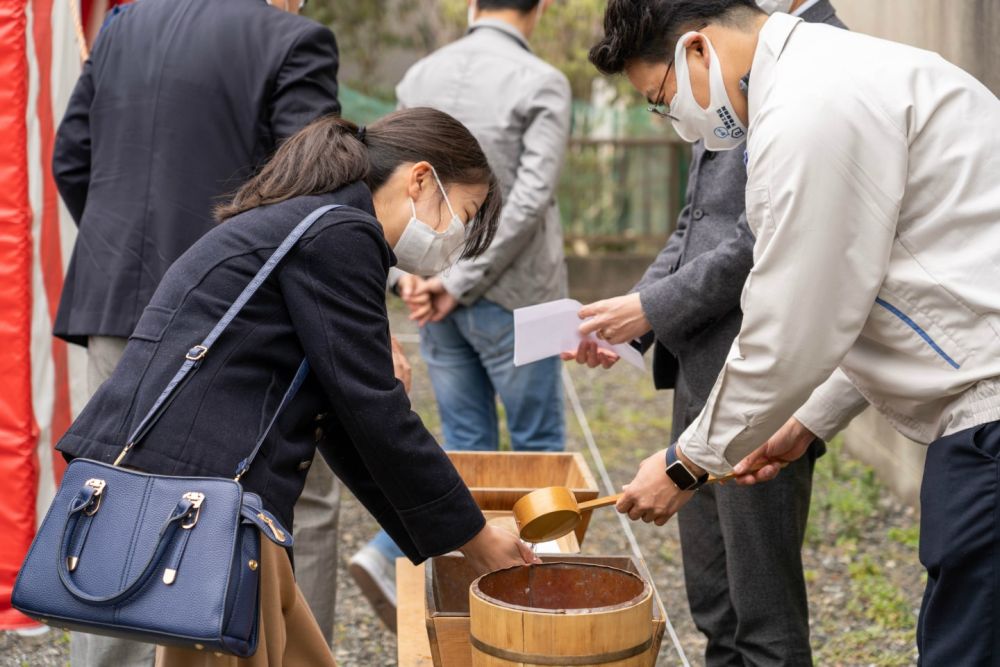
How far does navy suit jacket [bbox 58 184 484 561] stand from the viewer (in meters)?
2.03

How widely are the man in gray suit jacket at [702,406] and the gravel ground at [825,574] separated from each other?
1.11m

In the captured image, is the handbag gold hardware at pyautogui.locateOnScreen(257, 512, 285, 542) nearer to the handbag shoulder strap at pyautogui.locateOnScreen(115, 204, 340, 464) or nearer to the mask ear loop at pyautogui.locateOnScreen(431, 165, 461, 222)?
the handbag shoulder strap at pyautogui.locateOnScreen(115, 204, 340, 464)

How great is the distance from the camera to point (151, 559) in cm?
191

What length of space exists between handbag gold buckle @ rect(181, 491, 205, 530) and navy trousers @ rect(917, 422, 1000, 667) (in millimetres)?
1171

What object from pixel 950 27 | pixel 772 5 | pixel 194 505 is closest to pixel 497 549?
pixel 194 505

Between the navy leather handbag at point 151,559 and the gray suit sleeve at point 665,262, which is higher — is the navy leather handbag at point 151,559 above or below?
above

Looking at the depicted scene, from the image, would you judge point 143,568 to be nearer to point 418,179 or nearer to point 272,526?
point 272,526

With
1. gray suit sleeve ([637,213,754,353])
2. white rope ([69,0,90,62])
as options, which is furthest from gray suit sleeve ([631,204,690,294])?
white rope ([69,0,90,62])

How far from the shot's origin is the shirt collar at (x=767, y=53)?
2.01 m

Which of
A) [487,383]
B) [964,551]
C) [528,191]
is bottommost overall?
[487,383]

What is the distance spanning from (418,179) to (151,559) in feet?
2.96

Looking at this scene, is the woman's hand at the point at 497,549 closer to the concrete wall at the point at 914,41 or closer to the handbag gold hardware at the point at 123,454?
the handbag gold hardware at the point at 123,454

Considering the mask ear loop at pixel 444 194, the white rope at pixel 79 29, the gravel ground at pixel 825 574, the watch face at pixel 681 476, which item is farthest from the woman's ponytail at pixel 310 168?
the gravel ground at pixel 825 574

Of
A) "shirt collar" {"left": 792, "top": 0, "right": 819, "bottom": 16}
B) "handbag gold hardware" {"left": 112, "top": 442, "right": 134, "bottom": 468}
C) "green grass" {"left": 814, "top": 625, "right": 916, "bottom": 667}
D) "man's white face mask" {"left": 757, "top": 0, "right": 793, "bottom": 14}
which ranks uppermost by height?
"man's white face mask" {"left": 757, "top": 0, "right": 793, "bottom": 14}
